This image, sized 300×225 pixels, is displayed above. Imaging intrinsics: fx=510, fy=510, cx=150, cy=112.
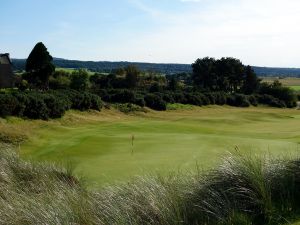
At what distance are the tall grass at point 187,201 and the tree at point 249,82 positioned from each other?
263 ft

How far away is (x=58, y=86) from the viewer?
73.4 metres

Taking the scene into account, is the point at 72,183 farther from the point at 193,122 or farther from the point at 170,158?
the point at 193,122

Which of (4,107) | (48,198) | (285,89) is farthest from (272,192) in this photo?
(285,89)

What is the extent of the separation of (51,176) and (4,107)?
44.7ft

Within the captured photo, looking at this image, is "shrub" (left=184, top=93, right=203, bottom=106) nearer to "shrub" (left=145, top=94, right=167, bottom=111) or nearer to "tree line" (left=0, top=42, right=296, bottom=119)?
"tree line" (left=0, top=42, right=296, bottom=119)

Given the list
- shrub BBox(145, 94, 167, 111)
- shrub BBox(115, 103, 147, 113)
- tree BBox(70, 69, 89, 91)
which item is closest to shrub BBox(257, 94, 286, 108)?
tree BBox(70, 69, 89, 91)

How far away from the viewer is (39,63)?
52688 mm

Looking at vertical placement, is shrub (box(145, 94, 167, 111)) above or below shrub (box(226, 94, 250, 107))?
above

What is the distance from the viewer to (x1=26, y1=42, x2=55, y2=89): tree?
→ 5172cm

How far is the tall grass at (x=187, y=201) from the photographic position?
288 inches

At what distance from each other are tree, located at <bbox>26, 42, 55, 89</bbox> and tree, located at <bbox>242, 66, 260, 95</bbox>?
1712 inches

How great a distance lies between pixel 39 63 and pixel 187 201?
46770 mm

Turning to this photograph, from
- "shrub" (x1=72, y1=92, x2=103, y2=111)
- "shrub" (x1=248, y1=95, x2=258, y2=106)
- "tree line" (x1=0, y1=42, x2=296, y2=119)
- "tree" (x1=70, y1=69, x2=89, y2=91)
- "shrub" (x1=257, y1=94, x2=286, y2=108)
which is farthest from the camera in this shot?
"shrub" (x1=257, y1=94, x2=286, y2=108)

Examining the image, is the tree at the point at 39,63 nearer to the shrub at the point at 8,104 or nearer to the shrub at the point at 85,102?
the shrub at the point at 85,102
